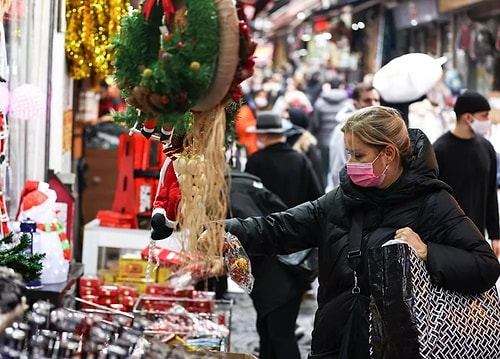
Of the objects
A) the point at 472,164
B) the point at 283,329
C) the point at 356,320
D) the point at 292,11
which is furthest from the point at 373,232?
the point at 292,11

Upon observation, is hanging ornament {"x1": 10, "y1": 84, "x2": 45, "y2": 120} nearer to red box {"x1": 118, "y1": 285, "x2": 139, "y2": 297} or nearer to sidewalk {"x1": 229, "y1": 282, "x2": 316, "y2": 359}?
red box {"x1": 118, "y1": 285, "x2": 139, "y2": 297}

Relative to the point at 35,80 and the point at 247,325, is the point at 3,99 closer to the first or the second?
the point at 35,80

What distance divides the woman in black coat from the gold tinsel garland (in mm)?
3001

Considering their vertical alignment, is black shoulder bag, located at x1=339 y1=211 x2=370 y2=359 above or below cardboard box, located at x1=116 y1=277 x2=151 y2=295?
above

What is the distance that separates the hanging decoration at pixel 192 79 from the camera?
3.05 metres

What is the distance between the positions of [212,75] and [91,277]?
362 centimetres

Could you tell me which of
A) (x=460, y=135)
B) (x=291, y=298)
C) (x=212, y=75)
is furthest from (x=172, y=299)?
(x=212, y=75)

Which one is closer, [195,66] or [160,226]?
[195,66]

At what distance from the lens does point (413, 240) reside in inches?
150

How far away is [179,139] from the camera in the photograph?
3.73 m

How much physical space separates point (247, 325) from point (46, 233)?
3348 mm

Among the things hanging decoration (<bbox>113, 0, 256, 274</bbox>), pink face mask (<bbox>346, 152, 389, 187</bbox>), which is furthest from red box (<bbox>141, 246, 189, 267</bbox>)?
hanging decoration (<bbox>113, 0, 256, 274</bbox>)

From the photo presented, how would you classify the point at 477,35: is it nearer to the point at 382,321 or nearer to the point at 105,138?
the point at 105,138

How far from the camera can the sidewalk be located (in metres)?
7.67
